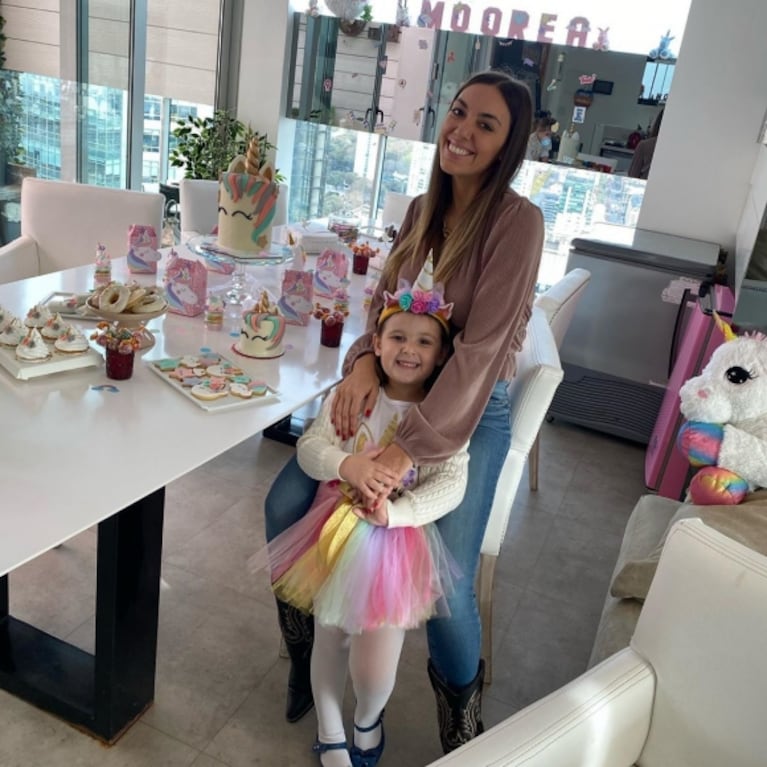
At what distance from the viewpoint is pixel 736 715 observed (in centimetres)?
113

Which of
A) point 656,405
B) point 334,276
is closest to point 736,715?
point 334,276

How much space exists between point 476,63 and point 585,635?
3.22 m

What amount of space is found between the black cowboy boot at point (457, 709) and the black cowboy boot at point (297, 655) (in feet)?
0.95

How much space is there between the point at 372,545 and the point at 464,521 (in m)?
0.23

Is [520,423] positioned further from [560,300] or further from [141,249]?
[141,249]

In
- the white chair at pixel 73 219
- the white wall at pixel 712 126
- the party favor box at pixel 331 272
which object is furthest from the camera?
the white wall at pixel 712 126

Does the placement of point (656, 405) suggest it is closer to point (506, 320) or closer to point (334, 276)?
point (334, 276)

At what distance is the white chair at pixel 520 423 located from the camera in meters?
1.73

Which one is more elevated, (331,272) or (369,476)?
(331,272)

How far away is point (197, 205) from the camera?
3434 millimetres

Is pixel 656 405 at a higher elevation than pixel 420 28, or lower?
lower

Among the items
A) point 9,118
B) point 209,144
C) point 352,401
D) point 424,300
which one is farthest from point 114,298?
point 209,144

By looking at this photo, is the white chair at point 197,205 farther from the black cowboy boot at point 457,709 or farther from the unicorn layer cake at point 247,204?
the black cowboy boot at point 457,709

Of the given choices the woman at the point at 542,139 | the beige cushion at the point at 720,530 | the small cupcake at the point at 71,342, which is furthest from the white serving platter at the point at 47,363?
the woman at the point at 542,139
